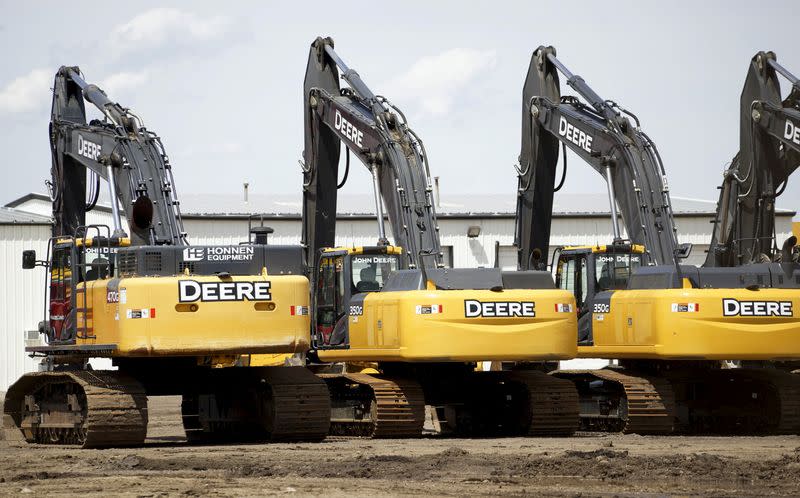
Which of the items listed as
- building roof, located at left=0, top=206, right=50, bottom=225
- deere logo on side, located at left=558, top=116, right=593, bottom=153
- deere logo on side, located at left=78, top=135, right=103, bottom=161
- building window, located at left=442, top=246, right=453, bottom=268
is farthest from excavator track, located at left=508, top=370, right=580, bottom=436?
→ building roof, located at left=0, top=206, right=50, bottom=225

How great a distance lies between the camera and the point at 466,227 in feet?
161

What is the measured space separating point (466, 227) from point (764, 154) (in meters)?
21.9

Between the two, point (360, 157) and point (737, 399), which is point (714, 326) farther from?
point (360, 157)

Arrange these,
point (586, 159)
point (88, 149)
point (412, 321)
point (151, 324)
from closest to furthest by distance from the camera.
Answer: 1. point (151, 324)
2. point (412, 321)
3. point (88, 149)
4. point (586, 159)

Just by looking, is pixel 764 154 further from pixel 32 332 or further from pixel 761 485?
pixel 32 332

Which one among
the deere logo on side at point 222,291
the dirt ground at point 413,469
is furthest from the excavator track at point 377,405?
the deere logo on side at point 222,291

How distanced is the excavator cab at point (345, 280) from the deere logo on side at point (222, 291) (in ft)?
13.1

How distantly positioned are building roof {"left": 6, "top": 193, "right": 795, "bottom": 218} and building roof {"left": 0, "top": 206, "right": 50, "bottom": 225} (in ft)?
6.02

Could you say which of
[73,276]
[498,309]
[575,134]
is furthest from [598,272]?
[73,276]

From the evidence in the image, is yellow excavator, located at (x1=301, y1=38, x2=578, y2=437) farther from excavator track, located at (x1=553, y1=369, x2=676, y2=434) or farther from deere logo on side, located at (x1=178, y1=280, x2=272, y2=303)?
deere logo on side, located at (x1=178, y1=280, x2=272, y2=303)

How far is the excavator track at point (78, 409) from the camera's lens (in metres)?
21.3

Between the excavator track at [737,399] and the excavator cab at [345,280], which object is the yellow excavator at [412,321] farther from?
the excavator track at [737,399]

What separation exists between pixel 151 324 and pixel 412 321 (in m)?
4.04

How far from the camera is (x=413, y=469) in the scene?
57.5 feet
